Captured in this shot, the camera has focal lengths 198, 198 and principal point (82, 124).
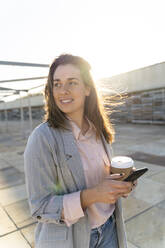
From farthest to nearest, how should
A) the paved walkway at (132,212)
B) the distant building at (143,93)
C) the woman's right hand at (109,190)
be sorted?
the distant building at (143,93) < the paved walkway at (132,212) < the woman's right hand at (109,190)

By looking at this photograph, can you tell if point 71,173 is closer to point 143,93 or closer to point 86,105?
point 86,105

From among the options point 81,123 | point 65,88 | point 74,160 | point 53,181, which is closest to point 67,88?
point 65,88

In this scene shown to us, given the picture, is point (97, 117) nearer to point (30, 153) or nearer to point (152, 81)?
point (30, 153)

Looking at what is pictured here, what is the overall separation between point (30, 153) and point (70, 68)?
0.56m

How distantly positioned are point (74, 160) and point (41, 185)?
0.22 meters

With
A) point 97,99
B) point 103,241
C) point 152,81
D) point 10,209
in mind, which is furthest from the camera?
point 152,81

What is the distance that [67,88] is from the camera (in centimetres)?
119

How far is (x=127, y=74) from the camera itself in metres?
13.3

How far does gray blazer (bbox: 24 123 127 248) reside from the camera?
3.22 ft

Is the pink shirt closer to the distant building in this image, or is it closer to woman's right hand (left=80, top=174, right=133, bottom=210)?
woman's right hand (left=80, top=174, right=133, bottom=210)

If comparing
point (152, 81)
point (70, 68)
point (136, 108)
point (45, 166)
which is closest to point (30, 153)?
point (45, 166)

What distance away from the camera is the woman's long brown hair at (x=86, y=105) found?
1.20 meters

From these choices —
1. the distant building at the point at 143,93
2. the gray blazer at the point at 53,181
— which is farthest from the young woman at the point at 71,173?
the distant building at the point at 143,93

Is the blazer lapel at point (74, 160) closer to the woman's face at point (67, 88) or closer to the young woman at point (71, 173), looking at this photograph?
the young woman at point (71, 173)
